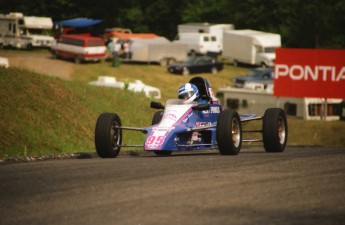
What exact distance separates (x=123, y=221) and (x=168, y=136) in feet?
24.0

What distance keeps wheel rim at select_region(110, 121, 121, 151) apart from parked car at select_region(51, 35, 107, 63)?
43.7m

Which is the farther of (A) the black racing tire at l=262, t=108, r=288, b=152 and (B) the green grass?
(B) the green grass

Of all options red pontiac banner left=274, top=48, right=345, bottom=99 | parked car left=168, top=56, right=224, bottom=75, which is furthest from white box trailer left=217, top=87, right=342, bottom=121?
parked car left=168, top=56, right=224, bottom=75

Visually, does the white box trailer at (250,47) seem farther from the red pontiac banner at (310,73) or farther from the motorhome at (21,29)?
the red pontiac banner at (310,73)

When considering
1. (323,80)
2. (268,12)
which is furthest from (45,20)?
(323,80)

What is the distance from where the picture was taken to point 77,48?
62.1 meters

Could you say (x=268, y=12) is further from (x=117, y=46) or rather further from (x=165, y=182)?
(x=165, y=182)

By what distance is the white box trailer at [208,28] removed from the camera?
7544cm

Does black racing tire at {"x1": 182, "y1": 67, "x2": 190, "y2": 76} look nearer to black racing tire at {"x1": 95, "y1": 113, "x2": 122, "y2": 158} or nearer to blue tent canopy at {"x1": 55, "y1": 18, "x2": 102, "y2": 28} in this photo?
blue tent canopy at {"x1": 55, "y1": 18, "x2": 102, "y2": 28}

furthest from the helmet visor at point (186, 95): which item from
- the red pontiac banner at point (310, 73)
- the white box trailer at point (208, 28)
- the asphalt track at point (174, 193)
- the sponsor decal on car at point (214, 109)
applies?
the white box trailer at point (208, 28)

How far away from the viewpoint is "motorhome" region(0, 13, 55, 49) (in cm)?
6119

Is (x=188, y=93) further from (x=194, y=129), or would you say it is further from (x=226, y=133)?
(x=226, y=133)

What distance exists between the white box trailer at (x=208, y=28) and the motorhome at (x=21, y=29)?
14.0 meters

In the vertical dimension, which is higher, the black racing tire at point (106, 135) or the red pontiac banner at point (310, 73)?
the black racing tire at point (106, 135)
